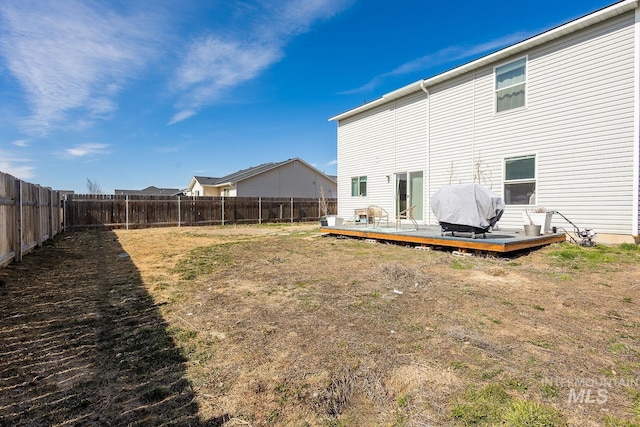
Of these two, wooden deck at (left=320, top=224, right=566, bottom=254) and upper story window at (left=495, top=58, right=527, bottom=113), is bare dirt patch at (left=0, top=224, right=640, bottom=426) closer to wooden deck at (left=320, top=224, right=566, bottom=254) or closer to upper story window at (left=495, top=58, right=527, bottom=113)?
wooden deck at (left=320, top=224, right=566, bottom=254)

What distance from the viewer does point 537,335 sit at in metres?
2.95

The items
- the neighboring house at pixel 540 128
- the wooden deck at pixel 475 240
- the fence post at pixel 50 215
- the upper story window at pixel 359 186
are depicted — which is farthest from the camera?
the upper story window at pixel 359 186

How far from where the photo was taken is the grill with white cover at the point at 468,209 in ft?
22.9

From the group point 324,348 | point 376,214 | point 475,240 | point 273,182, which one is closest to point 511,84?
point 475,240

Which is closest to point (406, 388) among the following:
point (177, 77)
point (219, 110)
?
point (177, 77)

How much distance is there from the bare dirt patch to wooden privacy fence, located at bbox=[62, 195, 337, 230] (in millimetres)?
11453

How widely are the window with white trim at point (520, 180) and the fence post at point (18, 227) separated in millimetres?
12179

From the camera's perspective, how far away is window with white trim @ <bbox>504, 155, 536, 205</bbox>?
8539mm

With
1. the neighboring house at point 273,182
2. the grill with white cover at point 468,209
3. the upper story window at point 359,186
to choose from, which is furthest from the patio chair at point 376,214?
the neighboring house at point 273,182

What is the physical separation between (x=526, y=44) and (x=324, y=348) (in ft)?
32.3

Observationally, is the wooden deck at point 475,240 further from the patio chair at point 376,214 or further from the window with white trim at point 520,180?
the patio chair at point 376,214

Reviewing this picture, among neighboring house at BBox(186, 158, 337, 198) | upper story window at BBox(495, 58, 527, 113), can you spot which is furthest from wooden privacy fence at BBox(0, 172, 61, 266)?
neighboring house at BBox(186, 158, 337, 198)

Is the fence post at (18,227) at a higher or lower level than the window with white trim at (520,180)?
lower

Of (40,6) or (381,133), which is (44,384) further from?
(381,133)
